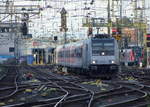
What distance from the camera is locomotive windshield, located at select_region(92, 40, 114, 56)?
29672 mm

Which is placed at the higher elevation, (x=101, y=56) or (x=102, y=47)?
(x=102, y=47)

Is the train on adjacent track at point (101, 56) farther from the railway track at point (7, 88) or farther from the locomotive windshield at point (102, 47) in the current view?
the railway track at point (7, 88)

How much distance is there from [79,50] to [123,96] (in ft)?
54.6

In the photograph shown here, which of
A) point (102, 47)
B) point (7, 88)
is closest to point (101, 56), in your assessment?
point (102, 47)

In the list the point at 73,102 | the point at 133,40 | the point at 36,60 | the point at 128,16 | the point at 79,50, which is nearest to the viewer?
the point at 73,102

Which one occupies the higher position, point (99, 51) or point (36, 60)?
point (99, 51)

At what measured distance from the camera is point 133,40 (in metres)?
96.1

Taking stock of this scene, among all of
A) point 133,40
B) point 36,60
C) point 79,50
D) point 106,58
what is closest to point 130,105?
point 106,58

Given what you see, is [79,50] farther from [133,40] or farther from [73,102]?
[133,40]

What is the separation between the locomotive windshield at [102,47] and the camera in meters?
29.7

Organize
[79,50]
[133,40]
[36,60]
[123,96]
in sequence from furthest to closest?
[133,40], [36,60], [79,50], [123,96]

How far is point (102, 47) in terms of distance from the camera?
2983 centimetres

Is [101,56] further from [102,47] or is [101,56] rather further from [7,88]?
[7,88]

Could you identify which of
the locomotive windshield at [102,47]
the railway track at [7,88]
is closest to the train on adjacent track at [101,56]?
the locomotive windshield at [102,47]
